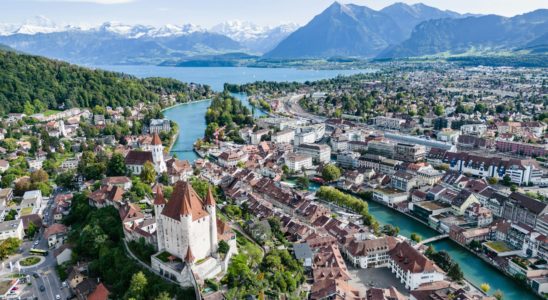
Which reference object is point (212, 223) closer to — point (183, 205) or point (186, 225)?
point (186, 225)

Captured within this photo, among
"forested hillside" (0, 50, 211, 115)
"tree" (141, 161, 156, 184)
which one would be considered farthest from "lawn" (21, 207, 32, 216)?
"forested hillside" (0, 50, 211, 115)

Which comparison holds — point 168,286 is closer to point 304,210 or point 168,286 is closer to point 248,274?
point 248,274

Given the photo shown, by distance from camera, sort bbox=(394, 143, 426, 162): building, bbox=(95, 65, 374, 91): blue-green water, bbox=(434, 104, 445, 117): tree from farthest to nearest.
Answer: bbox=(95, 65, 374, 91): blue-green water, bbox=(434, 104, 445, 117): tree, bbox=(394, 143, 426, 162): building

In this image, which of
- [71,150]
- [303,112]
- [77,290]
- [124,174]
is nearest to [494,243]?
[77,290]

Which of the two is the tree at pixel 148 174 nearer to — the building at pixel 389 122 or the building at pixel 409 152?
the building at pixel 409 152

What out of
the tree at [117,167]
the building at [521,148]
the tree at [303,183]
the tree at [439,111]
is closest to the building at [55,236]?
the tree at [117,167]

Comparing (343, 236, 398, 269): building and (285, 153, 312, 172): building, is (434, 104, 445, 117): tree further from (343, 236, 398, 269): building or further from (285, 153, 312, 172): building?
(343, 236, 398, 269): building
